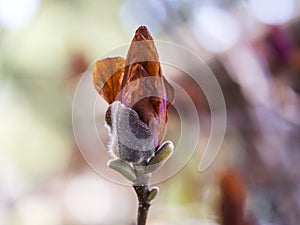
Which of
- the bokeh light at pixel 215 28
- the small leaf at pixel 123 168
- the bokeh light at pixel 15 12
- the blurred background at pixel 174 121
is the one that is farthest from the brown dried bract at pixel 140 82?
the bokeh light at pixel 15 12

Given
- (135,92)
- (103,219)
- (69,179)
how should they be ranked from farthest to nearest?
(69,179), (103,219), (135,92)

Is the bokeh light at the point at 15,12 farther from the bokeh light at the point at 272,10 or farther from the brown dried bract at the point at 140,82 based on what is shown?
the brown dried bract at the point at 140,82

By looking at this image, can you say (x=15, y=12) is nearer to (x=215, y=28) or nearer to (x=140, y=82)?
(x=215, y=28)

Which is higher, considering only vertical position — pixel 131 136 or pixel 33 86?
pixel 33 86

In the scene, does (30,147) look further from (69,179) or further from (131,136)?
(131,136)

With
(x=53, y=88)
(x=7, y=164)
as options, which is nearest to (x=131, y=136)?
(x=7, y=164)
